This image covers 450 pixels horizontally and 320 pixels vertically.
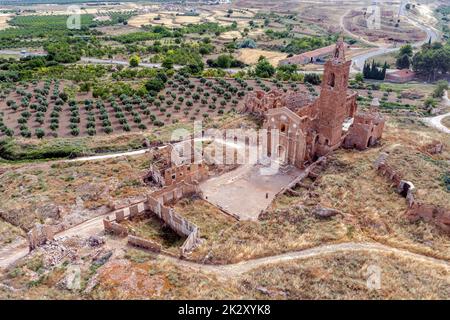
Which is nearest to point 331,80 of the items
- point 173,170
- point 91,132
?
point 173,170

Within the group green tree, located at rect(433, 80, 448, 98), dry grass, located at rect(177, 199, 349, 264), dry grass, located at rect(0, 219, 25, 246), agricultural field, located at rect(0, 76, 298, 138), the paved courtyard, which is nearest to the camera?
dry grass, located at rect(177, 199, 349, 264)

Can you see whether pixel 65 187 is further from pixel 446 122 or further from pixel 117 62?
pixel 117 62

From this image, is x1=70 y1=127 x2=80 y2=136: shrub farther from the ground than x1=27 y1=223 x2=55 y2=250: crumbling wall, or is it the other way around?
x1=70 y1=127 x2=80 y2=136: shrub

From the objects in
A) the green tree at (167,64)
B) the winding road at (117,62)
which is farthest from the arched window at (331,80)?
the winding road at (117,62)

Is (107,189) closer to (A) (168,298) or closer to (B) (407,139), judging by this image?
(A) (168,298)

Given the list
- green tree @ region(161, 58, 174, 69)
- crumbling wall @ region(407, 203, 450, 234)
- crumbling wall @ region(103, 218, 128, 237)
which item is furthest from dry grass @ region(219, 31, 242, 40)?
crumbling wall @ region(407, 203, 450, 234)

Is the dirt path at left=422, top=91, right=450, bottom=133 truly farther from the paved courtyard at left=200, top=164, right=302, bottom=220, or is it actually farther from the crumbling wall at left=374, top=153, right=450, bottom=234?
the paved courtyard at left=200, top=164, right=302, bottom=220

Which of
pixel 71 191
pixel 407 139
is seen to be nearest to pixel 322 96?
pixel 407 139

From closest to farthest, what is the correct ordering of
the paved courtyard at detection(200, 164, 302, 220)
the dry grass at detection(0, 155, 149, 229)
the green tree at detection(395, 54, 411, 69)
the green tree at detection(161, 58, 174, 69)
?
1. the dry grass at detection(0, 155, 149, 229)
2. the paved courtyard at detection(200, 164, 302, 220)
3. the green tree at detection(161, 58, 174, 69)
4. the green tree at detection(395, 54, 411, 69)
